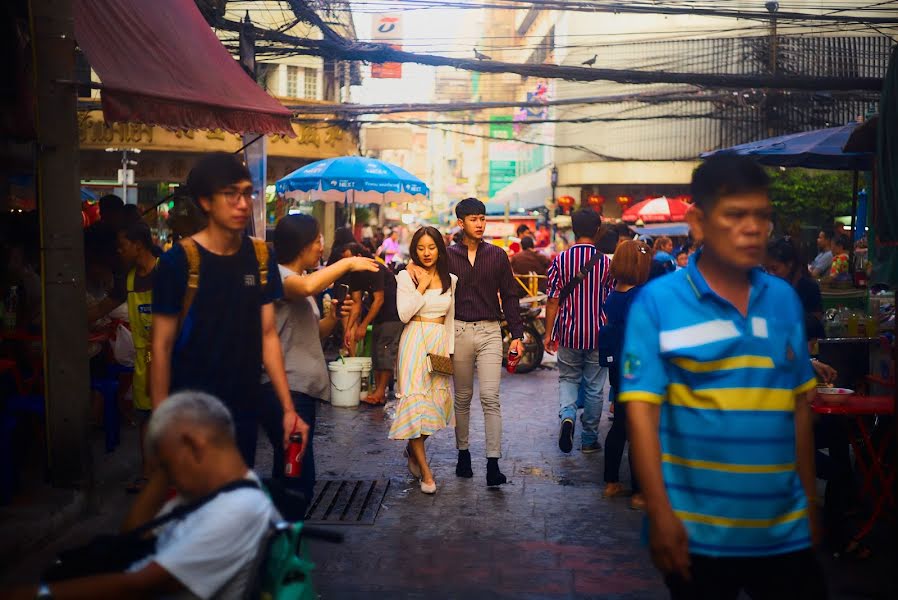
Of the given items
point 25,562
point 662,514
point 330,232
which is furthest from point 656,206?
point 662,514

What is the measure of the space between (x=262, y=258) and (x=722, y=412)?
223cm

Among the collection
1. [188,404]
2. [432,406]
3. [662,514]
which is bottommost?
[432,406]

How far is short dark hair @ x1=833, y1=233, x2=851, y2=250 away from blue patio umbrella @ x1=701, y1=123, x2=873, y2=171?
7.22 metres

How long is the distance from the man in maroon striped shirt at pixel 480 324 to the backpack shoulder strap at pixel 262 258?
3426 mm

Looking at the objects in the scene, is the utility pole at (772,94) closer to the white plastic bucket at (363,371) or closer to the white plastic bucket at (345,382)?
the white plastic bucket at (363,371)

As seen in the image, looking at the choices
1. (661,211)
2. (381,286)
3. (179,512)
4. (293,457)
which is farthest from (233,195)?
(661,211)

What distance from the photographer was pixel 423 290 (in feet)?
24.3

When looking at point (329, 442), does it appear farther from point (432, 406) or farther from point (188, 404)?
point (188, 404)

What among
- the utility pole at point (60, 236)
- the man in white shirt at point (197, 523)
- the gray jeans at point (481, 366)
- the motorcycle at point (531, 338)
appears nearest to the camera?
the man in white shirt at point (197, 523)

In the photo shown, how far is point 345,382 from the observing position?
11.3 meters

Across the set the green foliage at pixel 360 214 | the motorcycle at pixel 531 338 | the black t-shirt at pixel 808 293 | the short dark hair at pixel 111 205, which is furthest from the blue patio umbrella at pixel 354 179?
the green foliage at pixel 360 214

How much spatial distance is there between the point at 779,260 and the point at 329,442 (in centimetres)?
421

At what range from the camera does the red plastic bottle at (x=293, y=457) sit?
434cm

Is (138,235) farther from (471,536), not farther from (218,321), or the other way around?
(218,321)
